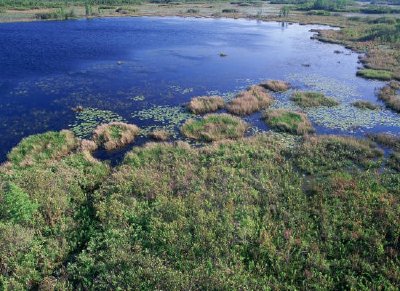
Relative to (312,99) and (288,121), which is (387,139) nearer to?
(288,121)

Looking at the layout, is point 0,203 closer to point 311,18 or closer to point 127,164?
point 127,164

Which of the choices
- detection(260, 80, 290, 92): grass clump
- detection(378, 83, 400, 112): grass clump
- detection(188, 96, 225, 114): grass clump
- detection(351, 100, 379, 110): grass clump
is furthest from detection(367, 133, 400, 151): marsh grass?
detection(188, 96, 225, 114): grass clump

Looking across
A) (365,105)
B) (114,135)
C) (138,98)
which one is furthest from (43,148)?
(365,105)

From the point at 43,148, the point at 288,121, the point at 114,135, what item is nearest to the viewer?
the point at 43,148

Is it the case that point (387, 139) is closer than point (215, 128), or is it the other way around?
point (387, 139)

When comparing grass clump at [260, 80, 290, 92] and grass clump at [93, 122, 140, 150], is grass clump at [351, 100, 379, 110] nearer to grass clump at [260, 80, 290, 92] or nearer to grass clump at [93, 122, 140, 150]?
grass clump at [260, 80, 290, 92]

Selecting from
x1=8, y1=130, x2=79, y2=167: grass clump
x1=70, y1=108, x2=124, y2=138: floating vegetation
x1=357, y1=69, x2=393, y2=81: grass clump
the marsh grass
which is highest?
x1=357, y1=69, x2=393, y2=81: grass clump

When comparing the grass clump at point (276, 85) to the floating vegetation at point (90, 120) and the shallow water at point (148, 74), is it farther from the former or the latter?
the floating vegetation at point (90, 120)
